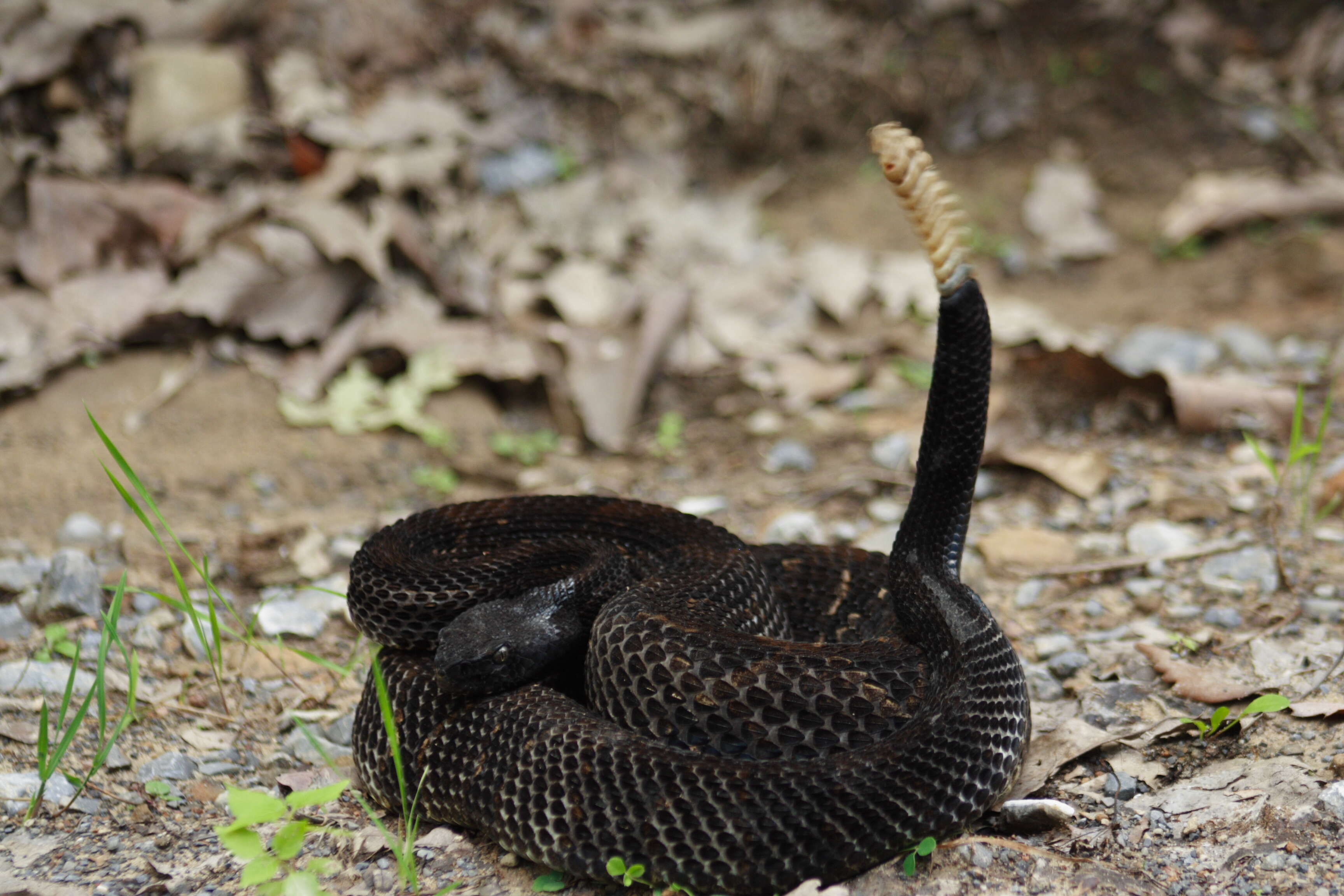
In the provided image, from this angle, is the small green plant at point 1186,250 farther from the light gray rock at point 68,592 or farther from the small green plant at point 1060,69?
the light gray rock at point 68,592

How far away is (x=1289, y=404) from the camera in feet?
17.1

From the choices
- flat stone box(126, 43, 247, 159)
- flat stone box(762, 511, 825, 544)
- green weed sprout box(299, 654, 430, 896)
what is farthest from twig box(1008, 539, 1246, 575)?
flat stone box(126, 43, 247, 159)

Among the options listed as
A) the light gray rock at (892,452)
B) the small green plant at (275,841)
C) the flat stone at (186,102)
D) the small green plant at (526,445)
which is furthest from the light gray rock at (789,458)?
the flat stone at (186,102)

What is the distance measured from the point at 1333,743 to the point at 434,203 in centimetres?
576

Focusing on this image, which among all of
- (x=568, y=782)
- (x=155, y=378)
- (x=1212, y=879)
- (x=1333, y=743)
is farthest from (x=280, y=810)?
(x=155, y=378)

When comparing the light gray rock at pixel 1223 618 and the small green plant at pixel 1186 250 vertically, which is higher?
the small green plant at pixel 1186 250

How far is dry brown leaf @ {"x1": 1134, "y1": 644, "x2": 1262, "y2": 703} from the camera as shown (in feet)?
10.6

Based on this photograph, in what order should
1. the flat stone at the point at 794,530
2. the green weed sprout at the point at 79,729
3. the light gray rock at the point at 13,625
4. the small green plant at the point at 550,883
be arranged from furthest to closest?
the flat stone at the point at 794,530 < the light gray rock at the point at 13,625 < the green weed sprout at the point at 79,729 < the small green plant at the point at 550,883

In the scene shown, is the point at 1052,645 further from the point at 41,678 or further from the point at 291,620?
the point at 41,678

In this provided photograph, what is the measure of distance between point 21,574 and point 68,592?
362 millimetres

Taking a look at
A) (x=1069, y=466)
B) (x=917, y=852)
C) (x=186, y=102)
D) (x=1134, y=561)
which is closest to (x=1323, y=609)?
(x=1134, y=561)

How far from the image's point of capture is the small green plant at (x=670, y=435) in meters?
6.05

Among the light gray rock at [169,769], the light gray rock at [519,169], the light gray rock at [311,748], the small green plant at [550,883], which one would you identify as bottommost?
the light gray rock at [311,748]

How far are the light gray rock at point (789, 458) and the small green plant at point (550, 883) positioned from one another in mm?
3290
